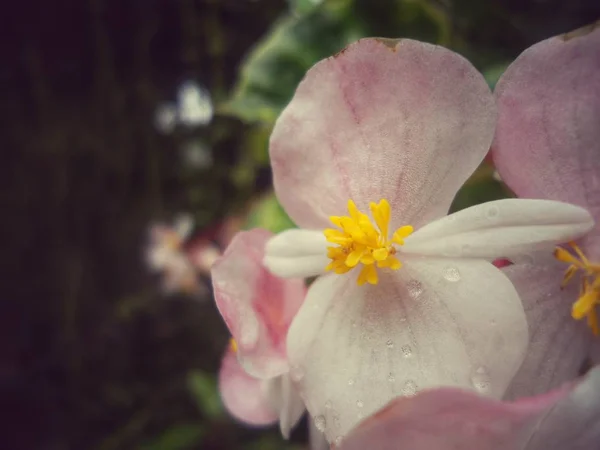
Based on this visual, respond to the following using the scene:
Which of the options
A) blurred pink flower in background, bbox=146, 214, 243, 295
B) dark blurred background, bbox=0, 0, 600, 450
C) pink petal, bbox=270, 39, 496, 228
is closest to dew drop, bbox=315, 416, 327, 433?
pink petal, bbox=270, 39, 496, 228

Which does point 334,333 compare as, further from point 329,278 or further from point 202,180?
point 202,180

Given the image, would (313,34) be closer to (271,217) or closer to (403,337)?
(271,217)

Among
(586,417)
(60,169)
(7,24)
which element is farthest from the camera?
(60,169)

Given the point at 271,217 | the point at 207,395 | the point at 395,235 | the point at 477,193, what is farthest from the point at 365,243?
the point at 207,395

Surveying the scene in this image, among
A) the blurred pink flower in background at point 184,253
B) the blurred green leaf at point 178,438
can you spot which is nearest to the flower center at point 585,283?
the blurred pink flower in background at point 184,253

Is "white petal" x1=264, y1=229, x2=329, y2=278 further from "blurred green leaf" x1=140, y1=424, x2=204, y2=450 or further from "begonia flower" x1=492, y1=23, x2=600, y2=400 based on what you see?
"blurred green leaf" x1=140, y1=424, x2=204, y2=450

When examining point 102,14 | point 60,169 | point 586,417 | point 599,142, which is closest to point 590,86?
point 599,142

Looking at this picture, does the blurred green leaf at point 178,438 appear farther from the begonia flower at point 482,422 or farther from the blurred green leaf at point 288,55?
the begonia flower at point 482,422
